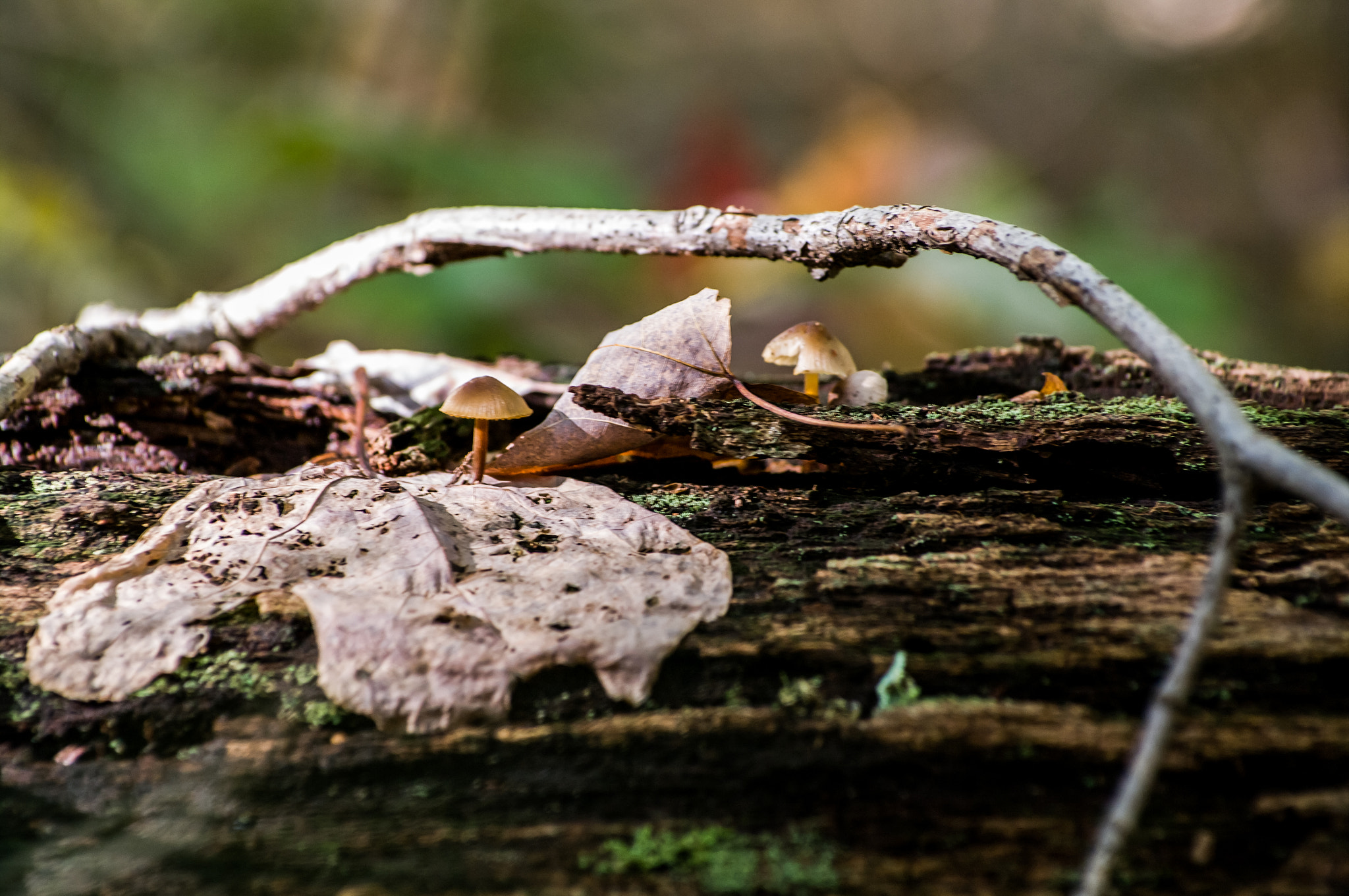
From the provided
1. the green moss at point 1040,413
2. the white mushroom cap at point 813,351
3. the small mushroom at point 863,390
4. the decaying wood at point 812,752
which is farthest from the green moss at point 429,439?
the small mushroom at point 863,390

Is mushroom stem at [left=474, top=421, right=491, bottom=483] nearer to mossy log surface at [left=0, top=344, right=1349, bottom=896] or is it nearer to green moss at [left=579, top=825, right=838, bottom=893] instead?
mossy log surface at [left=0, top=344, right=1349, bottom=896]

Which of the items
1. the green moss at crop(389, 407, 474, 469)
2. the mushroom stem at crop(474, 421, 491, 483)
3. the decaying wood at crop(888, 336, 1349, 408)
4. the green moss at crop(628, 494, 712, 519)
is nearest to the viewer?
the green moss at crop(628, 494, 712, 519)

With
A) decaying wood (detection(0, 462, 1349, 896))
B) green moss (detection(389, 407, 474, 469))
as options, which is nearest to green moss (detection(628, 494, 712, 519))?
decaying wood (detection(0, 462, 1349, 896))

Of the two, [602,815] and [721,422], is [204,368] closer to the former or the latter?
[721,422]

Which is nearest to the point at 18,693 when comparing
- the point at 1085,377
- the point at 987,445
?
the point at 987,445

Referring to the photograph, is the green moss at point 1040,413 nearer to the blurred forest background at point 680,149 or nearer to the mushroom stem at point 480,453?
the mushroom stem at point 480,453

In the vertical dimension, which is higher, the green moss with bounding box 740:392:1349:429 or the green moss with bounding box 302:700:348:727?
the green moss with bounding box 740:392:1349:429
